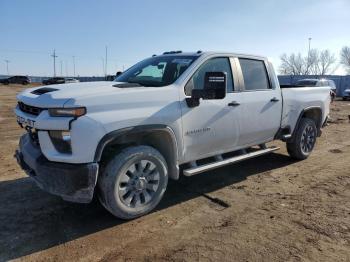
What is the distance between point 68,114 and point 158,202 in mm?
1619

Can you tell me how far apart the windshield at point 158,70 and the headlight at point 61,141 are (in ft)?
5.10

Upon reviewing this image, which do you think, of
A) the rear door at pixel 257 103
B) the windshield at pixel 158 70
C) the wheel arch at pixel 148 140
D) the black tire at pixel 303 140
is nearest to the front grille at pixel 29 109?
the wheel arch at pixel 148 140

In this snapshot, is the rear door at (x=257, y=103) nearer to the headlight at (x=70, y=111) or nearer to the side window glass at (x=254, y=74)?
the side window glass at (x=254, y=74)

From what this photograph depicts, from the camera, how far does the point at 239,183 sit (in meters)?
5.82

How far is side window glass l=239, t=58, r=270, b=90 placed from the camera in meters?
5.77

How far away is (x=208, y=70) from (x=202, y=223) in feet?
6.85

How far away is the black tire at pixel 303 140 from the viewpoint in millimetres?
7020

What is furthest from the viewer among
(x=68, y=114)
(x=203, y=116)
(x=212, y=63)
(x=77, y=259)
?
(x=212, y=63)

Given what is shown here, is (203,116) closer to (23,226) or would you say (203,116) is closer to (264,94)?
(264,94)

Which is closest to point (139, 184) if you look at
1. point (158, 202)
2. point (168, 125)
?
point (158, 202)

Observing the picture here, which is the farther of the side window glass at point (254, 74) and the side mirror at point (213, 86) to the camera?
the side window glass at point (254, 74)

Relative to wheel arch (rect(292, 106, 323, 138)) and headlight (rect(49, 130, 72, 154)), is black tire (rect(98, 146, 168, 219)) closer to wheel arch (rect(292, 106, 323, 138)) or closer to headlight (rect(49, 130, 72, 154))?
headlight (rect(49, 130, 72, 154))

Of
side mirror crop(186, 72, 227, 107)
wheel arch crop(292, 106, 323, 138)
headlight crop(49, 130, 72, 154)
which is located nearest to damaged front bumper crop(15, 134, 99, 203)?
headlight crop(49, 130, 72, 154)

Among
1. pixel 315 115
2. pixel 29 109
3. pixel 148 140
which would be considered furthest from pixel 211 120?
pixel 315 115
